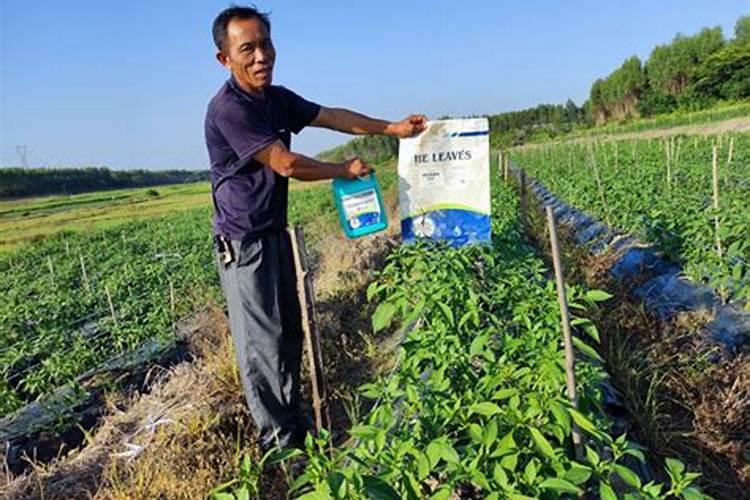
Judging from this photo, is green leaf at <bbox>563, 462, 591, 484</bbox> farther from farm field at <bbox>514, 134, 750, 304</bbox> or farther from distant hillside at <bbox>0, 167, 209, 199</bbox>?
distant hillside at <bbox>0, 167, 209, 199</bbox>

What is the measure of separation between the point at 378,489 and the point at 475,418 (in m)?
0.65

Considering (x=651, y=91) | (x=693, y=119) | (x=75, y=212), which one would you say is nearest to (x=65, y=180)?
(x=75, y=212)

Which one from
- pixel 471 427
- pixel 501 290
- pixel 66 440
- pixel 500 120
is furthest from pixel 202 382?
pixel 500 120

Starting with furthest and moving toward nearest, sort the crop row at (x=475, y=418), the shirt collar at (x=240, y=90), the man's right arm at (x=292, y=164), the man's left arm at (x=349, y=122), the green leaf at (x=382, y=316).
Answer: the man's left arm at (x=349, y=122) → the shirt collar at (x=240, y=90) → the man's right arm at (x=292, y=164) → the green leaf at (x=382, y=316) → the crop row at (x=475, y=418)

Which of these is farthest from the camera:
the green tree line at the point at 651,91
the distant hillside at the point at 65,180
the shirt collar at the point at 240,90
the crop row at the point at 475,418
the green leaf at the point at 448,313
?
the distant hillside at the point at 65,180

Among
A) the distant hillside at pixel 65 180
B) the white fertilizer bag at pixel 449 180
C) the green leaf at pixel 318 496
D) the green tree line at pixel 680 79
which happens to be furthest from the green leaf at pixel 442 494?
the green tree line at pixel 680 79

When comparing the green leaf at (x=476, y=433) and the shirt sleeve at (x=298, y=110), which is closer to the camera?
the green leaf at (x=476, y=433)

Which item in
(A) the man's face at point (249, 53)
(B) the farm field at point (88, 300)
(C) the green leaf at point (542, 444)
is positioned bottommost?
(B) the farm field at point (88, 300)

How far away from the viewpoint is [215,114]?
8.45ft

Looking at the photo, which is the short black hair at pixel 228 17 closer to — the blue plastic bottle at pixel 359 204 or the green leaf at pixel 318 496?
the blue plastic bottle at pixel 359 204

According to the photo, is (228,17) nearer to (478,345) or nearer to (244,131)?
(244,131)

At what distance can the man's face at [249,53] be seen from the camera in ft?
8.35

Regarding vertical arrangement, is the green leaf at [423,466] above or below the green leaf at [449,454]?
below

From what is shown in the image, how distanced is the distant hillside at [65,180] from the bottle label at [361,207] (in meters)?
46.3
